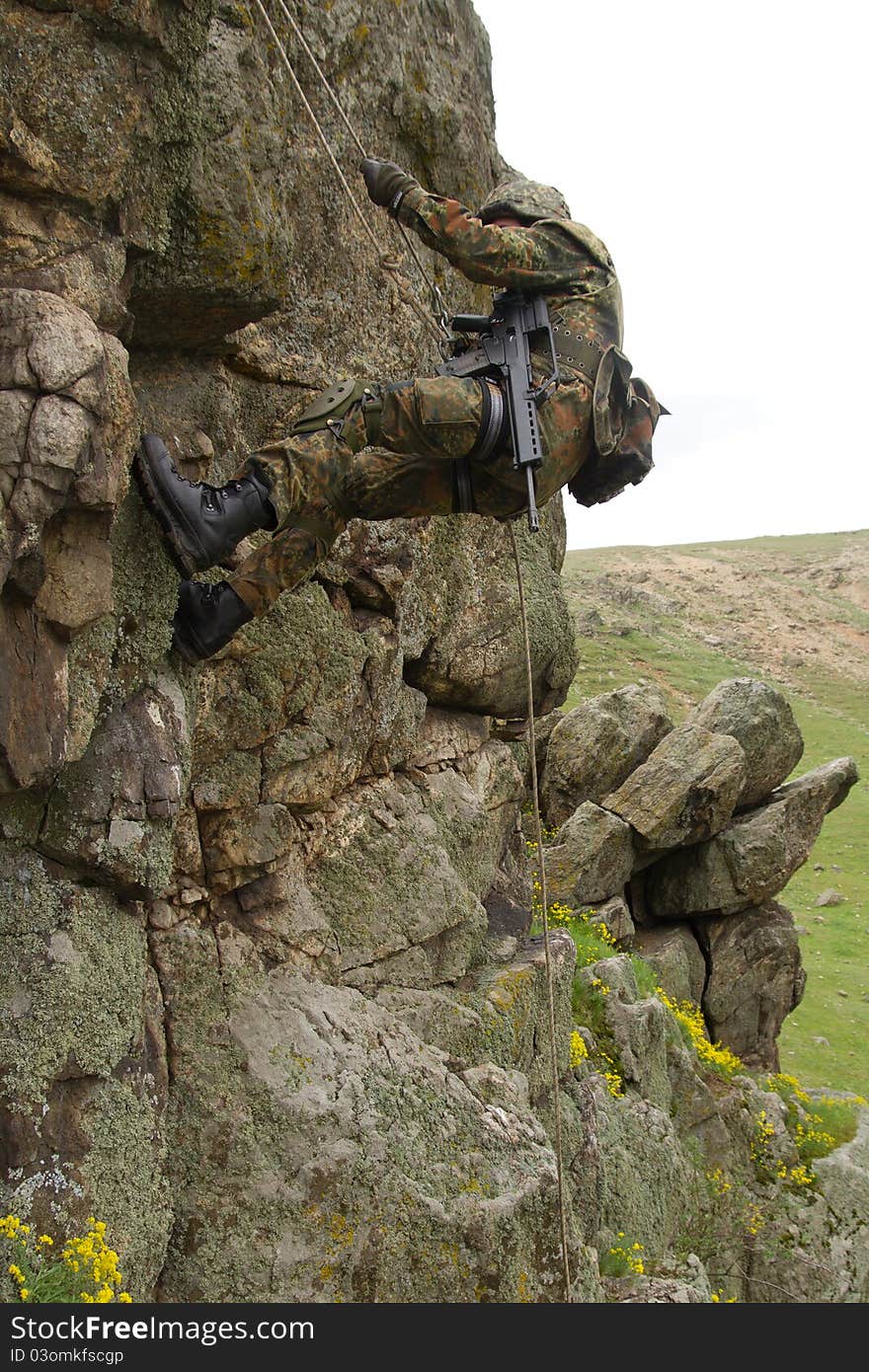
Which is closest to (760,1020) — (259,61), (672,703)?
(259,61)

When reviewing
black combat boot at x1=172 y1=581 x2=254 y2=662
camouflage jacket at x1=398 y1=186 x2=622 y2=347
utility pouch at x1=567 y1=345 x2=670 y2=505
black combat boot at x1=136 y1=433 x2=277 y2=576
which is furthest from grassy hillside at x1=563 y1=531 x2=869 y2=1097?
black combat boot at x1=136 y1=433 x2=277 y2=576

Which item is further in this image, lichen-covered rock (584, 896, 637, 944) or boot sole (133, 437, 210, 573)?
lichen-covered rock (584, 896, 637, 944)

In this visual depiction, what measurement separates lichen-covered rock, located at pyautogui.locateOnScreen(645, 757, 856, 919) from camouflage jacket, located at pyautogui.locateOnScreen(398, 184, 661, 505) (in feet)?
43.2

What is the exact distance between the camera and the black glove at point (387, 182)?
697 centimetres

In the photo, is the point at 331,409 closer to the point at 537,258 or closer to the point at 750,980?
the point at 537,258

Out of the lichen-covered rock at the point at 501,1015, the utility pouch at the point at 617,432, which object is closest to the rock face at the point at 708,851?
the lichen-covered rock at the point at 501,1015

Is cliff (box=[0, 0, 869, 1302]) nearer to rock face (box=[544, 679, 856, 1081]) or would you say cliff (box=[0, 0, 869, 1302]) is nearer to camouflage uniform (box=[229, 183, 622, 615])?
camouflage uniform (box=[229, 183, 622, 615])

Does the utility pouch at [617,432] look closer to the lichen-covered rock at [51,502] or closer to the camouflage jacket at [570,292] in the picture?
the camouflage jacket at [570,292]

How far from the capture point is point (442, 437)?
6.66 m

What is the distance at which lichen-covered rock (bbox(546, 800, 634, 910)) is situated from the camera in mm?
17922

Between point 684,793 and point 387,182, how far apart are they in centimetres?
1377

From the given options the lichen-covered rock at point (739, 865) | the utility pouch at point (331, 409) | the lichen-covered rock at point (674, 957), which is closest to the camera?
the utility pouch at point (331, 409)

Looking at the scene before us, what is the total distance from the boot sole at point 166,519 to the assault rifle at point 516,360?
6.90 ft

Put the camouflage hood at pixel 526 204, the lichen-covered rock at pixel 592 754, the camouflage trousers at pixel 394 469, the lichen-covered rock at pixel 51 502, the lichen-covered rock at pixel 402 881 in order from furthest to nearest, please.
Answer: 1. the lichen-covered rock at pixel 592 754
2. the lichen-covered rock at pixel 402 881
3. the camouflage hood at pixel 526 204
4. the camouflage trousers at pixel 394 469
5. the lichen-covered rock at pixel 51 502
